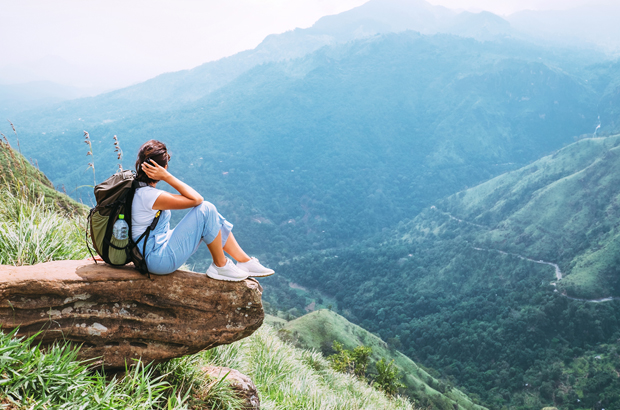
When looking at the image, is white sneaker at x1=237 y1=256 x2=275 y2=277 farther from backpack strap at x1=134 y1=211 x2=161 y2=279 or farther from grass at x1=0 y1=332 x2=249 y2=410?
grass at x1=0 y1=332 x2=249 y2=410

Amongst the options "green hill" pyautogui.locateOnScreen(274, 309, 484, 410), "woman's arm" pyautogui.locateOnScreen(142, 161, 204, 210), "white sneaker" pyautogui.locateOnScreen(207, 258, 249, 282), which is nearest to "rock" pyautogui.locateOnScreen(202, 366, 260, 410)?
"white sneaker" pyautogui.locateOnScreen(207, 258, 249, 282)

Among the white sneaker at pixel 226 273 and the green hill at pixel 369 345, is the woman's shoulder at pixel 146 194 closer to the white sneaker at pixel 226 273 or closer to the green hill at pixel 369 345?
the white sneaker at pixel 226 273

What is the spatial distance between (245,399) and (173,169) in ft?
504

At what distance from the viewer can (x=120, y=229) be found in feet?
12.7

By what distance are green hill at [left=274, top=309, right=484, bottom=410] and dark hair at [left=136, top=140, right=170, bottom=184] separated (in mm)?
34247

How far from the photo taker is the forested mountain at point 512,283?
194 feet

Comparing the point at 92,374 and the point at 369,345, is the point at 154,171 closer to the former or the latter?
the point at 92,374

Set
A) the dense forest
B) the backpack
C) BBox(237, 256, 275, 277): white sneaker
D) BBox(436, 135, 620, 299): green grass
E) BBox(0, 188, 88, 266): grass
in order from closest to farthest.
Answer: the backpack, BBox(0, 188, 88, 266): grass, BBox(237, 256, 275, 277): white sneaker, the dense forest, BBox(436, 135, 620, 299): green grass

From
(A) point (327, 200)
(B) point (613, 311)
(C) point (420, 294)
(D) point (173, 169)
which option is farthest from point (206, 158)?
(B) point (613, 311)

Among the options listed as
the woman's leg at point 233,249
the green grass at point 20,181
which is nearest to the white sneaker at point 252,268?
the woman's leg at point 233,249

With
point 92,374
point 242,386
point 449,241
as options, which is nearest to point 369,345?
point 242,386

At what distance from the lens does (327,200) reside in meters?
170

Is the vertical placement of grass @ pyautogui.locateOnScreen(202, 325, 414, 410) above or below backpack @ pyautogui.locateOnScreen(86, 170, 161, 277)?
below

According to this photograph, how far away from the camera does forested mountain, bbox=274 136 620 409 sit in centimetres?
5903
